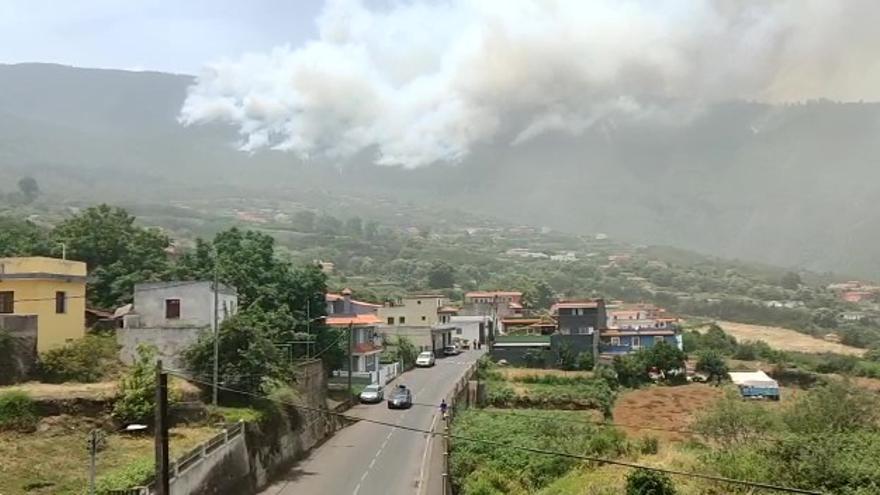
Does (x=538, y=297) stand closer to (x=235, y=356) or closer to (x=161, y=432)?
(x=235, y=356)

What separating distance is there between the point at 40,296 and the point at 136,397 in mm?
8042

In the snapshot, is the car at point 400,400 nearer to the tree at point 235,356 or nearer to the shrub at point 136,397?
the tree at point 235,356

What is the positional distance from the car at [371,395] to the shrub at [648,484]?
33215mm

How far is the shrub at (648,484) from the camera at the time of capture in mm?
19047

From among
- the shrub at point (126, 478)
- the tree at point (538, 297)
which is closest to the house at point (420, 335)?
the shrub at point (126, 478)

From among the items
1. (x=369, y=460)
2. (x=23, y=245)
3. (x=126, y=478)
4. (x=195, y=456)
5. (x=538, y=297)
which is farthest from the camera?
(x=538, y=297)

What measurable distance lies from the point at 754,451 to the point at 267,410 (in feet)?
62.3

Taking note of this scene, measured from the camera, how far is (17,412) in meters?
26.4

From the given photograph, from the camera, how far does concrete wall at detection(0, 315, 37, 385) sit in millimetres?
30250

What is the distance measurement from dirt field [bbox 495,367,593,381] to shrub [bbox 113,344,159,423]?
1713 inches

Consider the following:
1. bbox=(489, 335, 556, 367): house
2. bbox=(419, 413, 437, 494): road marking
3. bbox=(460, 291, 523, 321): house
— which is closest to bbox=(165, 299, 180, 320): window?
bbox=(419, 413, 437, 494): road marking

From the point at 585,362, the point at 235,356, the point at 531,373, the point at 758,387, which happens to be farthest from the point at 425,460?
the point at 585,362

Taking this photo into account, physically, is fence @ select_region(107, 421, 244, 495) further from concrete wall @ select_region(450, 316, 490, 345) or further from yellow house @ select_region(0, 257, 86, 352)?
concrete wall @ select_region(450, 316, 490, 345)

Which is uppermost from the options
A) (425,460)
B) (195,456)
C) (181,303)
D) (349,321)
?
(181,303)
